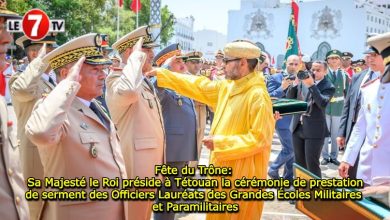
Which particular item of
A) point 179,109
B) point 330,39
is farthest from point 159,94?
point 330,39

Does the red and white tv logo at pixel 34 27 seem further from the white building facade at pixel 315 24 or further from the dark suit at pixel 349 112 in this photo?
the white building facade at pixel 315 24

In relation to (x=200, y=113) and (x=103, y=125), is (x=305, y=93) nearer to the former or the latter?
(x=200, y=113)

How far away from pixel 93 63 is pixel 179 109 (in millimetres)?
2366

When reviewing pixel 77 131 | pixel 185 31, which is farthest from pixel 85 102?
pixel 185 31

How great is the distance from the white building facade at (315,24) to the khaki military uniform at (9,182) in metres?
64.6

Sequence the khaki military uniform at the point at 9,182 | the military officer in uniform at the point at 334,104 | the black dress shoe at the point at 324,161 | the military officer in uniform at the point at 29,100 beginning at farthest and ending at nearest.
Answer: the military officer in uniform at the point at 334,104
the black dress shoe at the point at 324,161
the military officer in uniform at the point at 29,100
the khaki military uniform at the point at 9,182

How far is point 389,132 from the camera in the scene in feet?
11.1

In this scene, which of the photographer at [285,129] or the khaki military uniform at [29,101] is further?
the photographer at [285,129]

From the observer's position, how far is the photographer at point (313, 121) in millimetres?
6164

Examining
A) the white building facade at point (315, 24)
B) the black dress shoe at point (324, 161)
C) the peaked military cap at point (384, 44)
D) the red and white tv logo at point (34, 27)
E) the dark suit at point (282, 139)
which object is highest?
the white building facade at point (315, 24)

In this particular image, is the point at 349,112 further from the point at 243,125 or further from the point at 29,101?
the point at 29,101

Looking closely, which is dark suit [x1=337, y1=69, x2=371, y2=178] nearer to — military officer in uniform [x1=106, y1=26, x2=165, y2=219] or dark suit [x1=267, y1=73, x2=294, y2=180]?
dark suit [x1=267, y1=73, x2=294, y2=180]

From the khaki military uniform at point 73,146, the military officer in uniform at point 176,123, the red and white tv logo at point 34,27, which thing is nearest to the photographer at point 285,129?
the military officer in uniform at point 176,123

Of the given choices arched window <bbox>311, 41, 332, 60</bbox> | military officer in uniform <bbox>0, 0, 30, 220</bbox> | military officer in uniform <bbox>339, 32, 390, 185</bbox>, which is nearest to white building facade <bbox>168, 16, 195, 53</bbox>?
arched window <bbox>311, 41, 332, 60</bbox>
